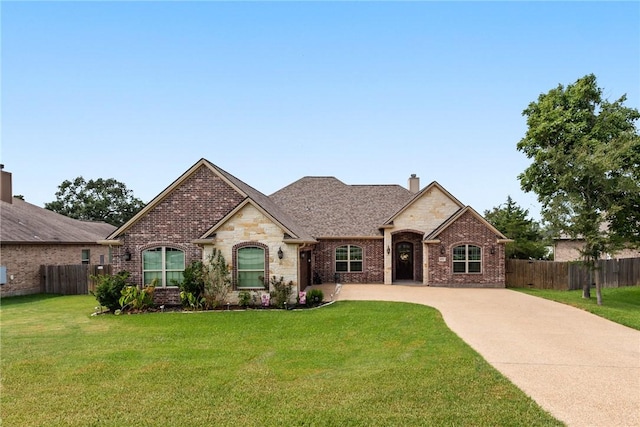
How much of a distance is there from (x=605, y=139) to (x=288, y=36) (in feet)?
57.8

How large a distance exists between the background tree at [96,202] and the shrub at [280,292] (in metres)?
52.4

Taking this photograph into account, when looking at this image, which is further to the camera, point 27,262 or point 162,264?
point 27,262

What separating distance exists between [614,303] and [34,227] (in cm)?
3132

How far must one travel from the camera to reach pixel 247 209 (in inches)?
590

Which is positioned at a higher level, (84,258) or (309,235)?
(309,235)

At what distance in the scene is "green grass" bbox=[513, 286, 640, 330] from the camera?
1235 cm

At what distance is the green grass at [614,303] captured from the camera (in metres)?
12.4

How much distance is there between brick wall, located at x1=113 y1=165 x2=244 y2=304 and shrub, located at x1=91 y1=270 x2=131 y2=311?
3.97 feet

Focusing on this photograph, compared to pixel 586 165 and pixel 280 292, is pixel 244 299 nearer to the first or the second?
pixel 280 292

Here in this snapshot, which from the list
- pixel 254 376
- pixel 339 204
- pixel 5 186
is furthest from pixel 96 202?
pixel 254 376

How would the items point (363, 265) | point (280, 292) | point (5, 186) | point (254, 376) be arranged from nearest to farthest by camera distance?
point (254, 376)
point (280, 292)
point (363, 265)
point (5, 186)

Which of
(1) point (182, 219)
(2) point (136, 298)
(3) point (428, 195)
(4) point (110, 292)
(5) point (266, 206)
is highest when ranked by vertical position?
(3) point (428, 195)

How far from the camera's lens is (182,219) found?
51.3 ft

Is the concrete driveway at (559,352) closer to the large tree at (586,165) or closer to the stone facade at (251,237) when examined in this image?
the large tree at (586,165)
